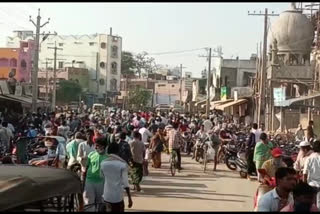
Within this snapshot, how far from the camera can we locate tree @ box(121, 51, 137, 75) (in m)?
115

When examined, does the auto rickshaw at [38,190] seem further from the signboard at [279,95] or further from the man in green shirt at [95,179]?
the signboard at [279,95]

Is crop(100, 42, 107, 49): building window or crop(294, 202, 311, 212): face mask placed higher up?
crop(100, 42, 107, 49): building window

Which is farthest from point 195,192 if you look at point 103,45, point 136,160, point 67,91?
point 103,45

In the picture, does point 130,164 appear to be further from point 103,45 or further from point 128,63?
point 128,63

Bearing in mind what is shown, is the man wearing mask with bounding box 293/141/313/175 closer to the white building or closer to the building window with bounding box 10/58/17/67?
the building window with bounding box 10/58/17/67

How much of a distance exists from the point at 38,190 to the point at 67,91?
76951 mm

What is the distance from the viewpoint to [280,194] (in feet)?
18.2

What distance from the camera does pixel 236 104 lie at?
4441 centimetres

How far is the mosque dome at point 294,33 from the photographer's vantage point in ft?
146

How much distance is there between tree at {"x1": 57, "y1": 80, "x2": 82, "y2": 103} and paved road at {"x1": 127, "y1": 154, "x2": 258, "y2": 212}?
62794 mm

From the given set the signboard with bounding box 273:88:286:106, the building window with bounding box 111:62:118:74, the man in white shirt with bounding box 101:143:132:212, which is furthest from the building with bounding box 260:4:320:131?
the building window with bounding box 111:62:118:74

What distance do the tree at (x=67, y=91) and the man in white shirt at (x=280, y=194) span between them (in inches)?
3036

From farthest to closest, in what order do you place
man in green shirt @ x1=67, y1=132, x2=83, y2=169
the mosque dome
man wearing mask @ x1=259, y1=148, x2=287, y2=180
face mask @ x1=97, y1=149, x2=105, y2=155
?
the mosque dome
man in green shirt @ x1=67, y1=132, x2=83, y2=169
man wearing mask @ x1=259, y1=148, x2=287, y2=180
face mask @ x1=97, y1=149, x2=105, y2=155

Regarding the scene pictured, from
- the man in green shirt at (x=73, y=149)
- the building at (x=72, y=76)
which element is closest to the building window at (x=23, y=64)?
the building at (x=72, y=76)
